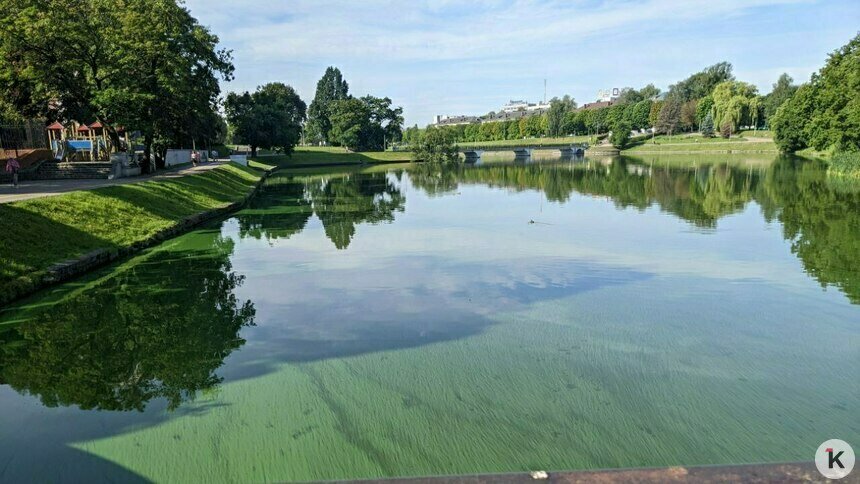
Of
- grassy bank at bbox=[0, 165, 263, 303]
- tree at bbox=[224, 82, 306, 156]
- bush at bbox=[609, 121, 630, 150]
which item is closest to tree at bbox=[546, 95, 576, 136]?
bush at bbox=[609, 121, 630, 150]

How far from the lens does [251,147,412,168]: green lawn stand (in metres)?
78.3

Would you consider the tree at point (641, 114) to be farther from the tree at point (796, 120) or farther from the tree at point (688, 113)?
the tree at point (796, 120)

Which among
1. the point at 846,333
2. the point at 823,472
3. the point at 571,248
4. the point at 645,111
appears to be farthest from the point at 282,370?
the point at 645,111

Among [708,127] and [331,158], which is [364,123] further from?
[708,127]

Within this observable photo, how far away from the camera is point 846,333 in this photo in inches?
376

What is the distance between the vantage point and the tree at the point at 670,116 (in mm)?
113250

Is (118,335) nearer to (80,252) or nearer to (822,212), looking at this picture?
(80,252)

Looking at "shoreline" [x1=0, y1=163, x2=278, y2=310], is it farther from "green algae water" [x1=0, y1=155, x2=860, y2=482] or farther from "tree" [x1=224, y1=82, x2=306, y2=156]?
"tree" [x1=224, y1=82, x2=306, y2=156]

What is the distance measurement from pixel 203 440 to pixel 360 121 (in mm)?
94138

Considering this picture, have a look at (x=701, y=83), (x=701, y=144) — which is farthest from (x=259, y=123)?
(x=701, y=83)

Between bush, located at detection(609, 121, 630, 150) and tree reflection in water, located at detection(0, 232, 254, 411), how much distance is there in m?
107

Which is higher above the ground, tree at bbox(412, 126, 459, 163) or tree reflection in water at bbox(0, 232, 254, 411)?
tree at bbox(412, 126, 459, 163)

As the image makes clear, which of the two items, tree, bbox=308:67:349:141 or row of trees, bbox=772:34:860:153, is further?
tree, bbox=308:67:349:141

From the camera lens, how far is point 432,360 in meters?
8.55
